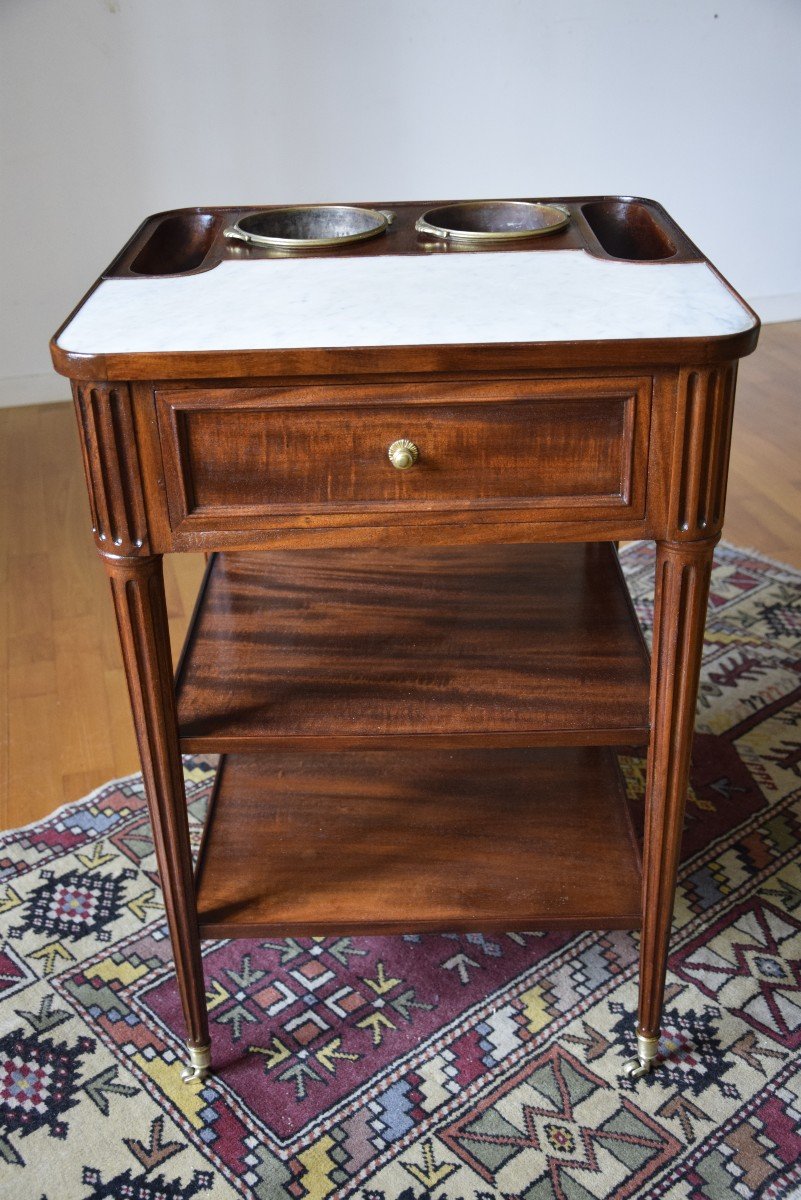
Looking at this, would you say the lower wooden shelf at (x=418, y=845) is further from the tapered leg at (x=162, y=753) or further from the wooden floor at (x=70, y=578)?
the wooden floor at (x=70, y=578)

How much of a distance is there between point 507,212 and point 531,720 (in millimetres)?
629

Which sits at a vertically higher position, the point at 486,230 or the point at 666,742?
the point at 486,230

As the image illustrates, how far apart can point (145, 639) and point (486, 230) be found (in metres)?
0.67

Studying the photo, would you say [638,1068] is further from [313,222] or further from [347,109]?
[347,109]

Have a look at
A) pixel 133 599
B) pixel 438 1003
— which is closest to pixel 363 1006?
pixel 438 1003

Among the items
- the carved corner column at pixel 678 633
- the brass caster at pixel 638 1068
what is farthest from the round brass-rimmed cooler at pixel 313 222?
the brass caster at pixel 638 1068

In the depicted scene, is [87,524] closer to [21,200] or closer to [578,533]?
[21,200]

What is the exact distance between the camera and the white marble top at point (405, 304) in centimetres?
102

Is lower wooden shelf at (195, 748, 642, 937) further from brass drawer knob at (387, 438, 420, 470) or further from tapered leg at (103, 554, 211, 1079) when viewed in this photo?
brass drawer knob at (387, 438, 420, 470)

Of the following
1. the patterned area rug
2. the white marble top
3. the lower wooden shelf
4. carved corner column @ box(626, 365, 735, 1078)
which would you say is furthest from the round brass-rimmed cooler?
the patterned area rug

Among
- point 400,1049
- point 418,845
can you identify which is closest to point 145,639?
point 418,845

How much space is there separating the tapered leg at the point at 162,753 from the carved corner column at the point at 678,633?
49cm

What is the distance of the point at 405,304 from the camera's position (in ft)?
3.58

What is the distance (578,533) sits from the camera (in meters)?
1.11
